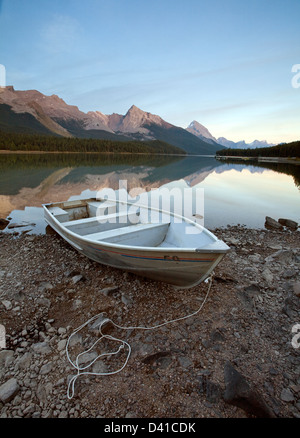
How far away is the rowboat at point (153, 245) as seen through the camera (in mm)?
4137

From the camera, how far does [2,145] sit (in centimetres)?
8731

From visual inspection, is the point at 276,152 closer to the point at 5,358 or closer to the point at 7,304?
the point at 7,304

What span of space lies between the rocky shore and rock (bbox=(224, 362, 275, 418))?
1 cm

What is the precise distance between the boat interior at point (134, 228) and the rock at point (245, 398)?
7.42 feet

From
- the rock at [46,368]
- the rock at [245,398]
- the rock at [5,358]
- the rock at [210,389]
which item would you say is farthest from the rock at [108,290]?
the rock at [245,398]

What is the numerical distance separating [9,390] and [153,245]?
4244mm

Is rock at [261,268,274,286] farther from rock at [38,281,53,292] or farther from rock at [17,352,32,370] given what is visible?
rock at [38,281,53,292]

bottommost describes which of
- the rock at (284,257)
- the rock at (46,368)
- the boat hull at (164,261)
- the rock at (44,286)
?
the rock at (46,368)

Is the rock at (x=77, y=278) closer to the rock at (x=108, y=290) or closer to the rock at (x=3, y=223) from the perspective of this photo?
the rock at (x=108, y=290)

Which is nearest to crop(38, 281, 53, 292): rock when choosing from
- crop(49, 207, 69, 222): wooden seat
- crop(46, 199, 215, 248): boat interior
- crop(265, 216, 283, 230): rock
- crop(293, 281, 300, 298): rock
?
crop(46, 199, 215, 248): boat interior

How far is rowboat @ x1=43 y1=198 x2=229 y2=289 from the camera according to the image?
13.6 ft

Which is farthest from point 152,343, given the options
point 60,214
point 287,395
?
point 60,214
